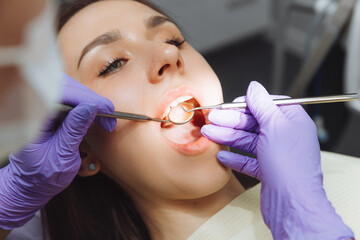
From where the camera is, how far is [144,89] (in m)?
1.08

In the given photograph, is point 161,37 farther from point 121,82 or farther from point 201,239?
point 201,239

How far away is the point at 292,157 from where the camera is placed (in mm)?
1010

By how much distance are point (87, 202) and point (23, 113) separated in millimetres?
919

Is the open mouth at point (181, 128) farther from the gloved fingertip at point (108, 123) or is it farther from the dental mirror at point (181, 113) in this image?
the gloved fingertip at point (108, 123)

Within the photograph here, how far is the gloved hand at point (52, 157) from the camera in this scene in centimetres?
101

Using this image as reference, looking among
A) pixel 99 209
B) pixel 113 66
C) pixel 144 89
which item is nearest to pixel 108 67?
pixel 113 66

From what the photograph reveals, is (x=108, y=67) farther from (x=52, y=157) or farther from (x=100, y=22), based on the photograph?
(x=52, y=157)

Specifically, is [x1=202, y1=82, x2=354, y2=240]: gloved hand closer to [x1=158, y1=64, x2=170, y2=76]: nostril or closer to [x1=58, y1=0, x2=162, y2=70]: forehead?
[x1=158, y1=64, x2=170, y2=76]: nostril

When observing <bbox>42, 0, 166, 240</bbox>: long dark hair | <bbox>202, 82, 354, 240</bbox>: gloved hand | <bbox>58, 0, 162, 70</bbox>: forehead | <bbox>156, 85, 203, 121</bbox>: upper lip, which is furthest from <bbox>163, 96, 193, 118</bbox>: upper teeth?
<bbox>42, 0, 166, 240</bbox>: long dark hair

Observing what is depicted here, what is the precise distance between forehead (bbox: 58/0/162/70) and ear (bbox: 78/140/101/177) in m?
0.28

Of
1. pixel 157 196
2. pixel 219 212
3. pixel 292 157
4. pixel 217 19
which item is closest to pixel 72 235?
pixel 157 196

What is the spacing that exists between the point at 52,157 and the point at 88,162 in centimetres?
19

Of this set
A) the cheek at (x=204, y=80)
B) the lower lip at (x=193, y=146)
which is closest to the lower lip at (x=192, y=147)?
the lower lip at (x=193, y=146)

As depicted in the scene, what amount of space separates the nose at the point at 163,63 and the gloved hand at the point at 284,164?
17 cm
